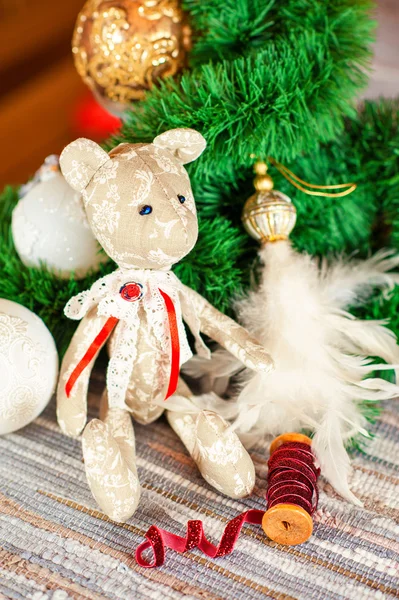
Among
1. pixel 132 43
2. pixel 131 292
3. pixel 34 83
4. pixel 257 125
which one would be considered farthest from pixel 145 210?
pixel 34 83

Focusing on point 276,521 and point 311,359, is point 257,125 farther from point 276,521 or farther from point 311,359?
point 276,521

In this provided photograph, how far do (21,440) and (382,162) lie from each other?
640 millimetres

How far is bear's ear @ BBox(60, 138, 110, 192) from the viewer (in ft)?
2.12

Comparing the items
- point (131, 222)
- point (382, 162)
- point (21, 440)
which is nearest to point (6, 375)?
point (21, 440)

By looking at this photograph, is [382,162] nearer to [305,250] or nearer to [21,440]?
[305,250]

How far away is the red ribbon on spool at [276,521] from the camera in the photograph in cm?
58

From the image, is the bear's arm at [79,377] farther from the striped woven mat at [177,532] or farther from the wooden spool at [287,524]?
the wooden spool at [287,524]

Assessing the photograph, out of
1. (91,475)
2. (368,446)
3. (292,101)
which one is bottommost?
(368,446)

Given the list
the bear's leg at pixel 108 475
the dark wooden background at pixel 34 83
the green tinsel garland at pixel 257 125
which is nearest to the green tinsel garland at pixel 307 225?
the green tinsel garland at pixel 257 125

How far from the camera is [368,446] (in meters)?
0.75

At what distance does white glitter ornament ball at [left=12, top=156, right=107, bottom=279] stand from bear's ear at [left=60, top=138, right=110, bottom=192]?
13 cm

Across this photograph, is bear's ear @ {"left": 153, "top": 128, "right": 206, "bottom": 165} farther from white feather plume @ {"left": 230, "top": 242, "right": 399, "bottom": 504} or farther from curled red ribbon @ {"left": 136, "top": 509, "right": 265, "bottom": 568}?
curled red ribbon @ {"left": 136, "top": 509, "right": 265, "bottom": 568}

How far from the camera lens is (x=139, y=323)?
2.27 ft

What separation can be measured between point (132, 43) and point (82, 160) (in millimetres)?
272
